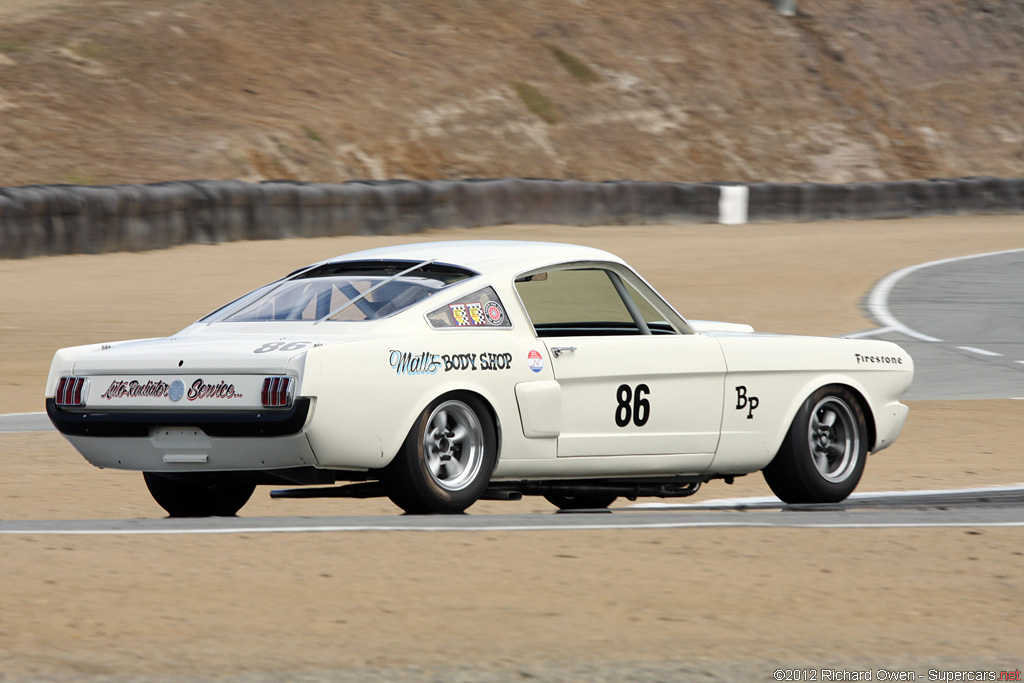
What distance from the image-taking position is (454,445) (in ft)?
22.8

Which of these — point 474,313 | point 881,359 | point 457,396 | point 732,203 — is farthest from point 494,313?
point 732,203

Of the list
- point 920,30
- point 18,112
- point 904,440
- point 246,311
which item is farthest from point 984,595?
point 920,30

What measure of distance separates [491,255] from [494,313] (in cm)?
44

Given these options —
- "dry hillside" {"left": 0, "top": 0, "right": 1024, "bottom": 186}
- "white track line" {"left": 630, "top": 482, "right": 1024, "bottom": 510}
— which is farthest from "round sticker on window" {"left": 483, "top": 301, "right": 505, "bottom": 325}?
"dry hillside" {"left": 0, "top": 0, "right": 1024, "bottom": 186}

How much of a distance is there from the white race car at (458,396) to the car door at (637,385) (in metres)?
0.01

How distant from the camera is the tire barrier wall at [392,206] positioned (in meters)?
23.3

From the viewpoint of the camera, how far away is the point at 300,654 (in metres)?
4.52

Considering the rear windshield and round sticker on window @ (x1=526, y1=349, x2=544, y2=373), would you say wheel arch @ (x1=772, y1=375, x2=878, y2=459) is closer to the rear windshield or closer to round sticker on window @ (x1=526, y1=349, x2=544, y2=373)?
round sticker on window @ (x1=526, y1=349, x2=544, y2=373)

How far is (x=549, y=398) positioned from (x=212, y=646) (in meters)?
2.89

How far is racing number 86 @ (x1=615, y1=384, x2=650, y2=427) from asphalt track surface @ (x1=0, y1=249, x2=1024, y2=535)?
440 mm

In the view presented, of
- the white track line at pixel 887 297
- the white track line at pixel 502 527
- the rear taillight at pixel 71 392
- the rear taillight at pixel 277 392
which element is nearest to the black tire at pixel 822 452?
the white track line at pixel 502 527

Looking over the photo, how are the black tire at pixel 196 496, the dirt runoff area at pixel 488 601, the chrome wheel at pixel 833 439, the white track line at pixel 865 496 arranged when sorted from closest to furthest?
the dirt runoff area at pixel 488 601
the black tire at pixel 196 496
the chrome wheel at pixel 833 439
the white track line at pixel 865 496

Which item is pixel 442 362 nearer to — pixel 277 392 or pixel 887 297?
pixel 277 392

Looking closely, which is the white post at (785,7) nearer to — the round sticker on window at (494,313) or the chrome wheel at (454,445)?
the round sticker on window at (494,313)
